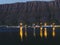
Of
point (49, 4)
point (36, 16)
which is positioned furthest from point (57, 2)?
point (36, 16)

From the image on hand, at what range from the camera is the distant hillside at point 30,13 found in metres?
100

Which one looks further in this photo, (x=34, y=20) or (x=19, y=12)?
(x=19, y=12)

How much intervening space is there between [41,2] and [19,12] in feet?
30.6

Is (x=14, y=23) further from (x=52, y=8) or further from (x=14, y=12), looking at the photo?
(x=52, y=8)

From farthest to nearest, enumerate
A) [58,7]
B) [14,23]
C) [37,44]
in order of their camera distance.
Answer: [58,7]
[14,23]
[37,44]

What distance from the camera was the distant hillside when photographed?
10038cm

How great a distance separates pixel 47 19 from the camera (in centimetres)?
9975

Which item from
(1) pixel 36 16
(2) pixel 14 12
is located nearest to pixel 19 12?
(2) pixel 14 12

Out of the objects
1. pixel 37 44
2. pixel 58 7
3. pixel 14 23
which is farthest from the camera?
pixel 58 7

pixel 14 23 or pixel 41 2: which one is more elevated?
pixel 41 2

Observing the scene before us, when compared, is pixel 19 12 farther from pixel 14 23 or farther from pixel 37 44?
pixel 37 44

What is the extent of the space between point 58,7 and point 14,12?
16.3 meters

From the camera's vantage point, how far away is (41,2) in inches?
4377

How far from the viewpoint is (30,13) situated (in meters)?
106
